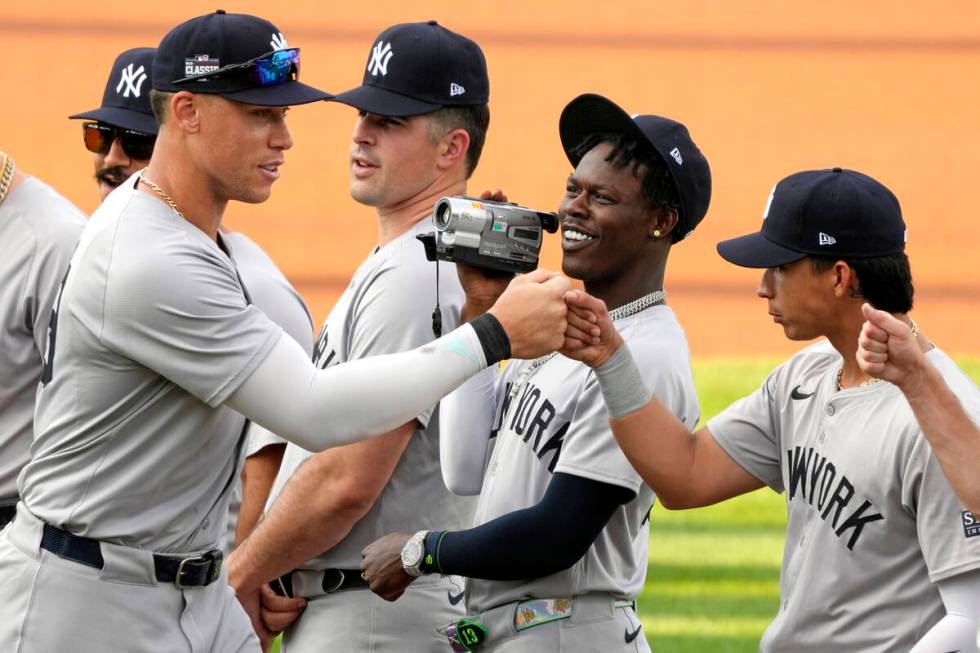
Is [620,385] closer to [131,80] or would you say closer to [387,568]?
[387,568]

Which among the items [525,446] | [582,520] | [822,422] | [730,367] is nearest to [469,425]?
[525,446]

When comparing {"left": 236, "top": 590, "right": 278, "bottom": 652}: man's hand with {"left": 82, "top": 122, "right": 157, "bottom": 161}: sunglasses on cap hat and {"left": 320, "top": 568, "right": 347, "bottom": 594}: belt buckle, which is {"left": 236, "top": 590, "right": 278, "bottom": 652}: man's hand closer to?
{"left": 320, "top": 568, "right": 347, "bottom": 594}: belt buckle

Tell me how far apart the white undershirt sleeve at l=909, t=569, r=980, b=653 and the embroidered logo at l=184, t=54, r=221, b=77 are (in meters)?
1.93

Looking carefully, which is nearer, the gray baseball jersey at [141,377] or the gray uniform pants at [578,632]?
the gray baseball jersey at [141,377]

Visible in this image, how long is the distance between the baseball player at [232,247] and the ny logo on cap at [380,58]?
61 cm

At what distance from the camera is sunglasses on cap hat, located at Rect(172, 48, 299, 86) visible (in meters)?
3.53

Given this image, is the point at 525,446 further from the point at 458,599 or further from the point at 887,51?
the point at 887,51

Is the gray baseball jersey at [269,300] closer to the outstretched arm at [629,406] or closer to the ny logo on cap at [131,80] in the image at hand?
the ny logo on cap at [131,80]

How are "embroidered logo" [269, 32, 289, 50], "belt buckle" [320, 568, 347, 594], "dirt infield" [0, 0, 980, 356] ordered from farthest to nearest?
"dirt infield" [0, 0, 980, 356]
"belt buckle" [320, 568, 347, 594]
"embroidered logo" [269, 32, 289, 50]

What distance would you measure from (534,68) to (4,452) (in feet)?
41.7

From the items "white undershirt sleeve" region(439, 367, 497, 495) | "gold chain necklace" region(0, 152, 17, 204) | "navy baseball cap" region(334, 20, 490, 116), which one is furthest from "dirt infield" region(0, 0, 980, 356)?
"white undershirt sleeve" region(439, 367, 497, 495)

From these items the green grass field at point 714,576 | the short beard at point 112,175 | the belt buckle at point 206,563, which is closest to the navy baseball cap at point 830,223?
the belt buckle at point 206,563

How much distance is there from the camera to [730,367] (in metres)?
13.9

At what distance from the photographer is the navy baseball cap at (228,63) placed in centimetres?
353
